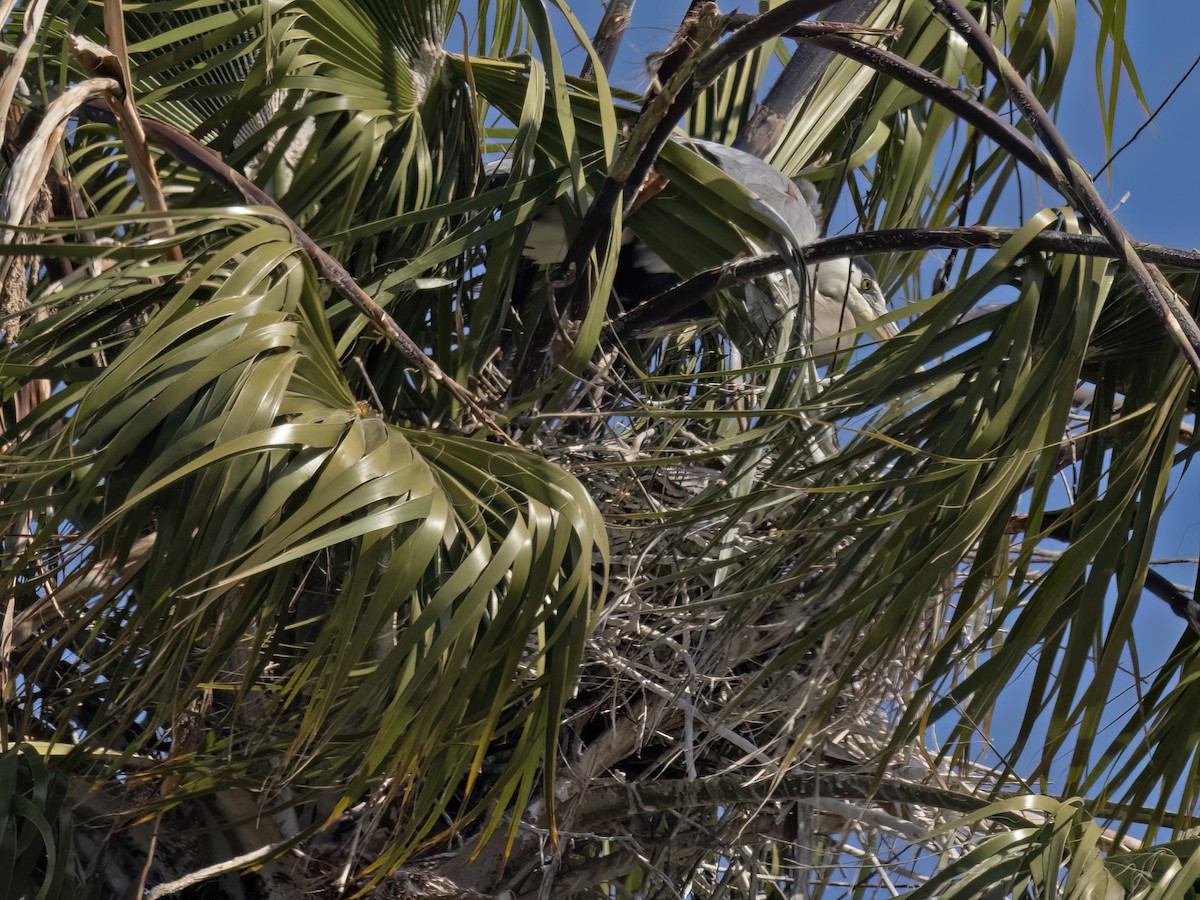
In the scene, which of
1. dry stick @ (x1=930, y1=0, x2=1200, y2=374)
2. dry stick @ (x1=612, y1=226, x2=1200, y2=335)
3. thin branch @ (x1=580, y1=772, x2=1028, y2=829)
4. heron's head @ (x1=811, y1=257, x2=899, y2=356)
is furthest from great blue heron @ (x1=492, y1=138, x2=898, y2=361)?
thin branch @ (x1=580, y1=772, x2=1028, y2=829)

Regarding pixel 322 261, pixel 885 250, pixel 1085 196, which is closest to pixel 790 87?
pixel 885 250

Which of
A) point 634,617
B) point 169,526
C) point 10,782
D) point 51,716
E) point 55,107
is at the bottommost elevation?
point 51,716

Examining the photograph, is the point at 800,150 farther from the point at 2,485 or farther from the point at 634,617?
the point at 2,485

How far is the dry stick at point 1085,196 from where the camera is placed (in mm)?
1278

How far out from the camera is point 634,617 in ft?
5.67

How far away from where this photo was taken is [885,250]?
5.08ft

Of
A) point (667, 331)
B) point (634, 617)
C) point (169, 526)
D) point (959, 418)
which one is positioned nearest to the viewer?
point (169, 526)

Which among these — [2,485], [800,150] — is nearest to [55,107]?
[2,485]

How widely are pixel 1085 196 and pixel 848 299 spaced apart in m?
0.98

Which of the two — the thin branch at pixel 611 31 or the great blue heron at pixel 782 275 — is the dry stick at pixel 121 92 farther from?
the thin branch at pixel 611 31

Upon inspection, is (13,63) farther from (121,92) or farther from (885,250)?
(885,250)

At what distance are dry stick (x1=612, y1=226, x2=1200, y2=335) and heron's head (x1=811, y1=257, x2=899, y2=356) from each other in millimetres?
433

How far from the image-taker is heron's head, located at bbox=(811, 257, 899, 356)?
7.39 feet

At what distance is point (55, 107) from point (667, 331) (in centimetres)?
114
